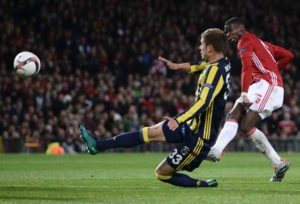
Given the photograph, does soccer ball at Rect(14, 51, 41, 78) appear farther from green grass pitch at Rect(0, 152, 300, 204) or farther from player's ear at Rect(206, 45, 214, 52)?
player's ear at Rect(206, 45, 214, 52)

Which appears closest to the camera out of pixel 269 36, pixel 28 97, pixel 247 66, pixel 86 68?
pixel 247 66

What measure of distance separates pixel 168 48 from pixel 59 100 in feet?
18.5

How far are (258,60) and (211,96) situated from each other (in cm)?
268

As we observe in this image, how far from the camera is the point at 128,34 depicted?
31016 millimetres

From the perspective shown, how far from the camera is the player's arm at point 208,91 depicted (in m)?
10.3

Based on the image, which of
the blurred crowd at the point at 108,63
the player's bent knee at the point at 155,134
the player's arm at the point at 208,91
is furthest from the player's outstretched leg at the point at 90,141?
the blurred crowd at the point at 108,63

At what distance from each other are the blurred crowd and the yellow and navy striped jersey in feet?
50.3

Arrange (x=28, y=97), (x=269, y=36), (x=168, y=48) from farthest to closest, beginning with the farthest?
(x=269, y=36), (x=168, y=48), (x=28, y=97)

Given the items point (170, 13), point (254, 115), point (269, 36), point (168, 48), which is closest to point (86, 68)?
point (168, 48)

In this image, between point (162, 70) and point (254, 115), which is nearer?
point (254, 115)

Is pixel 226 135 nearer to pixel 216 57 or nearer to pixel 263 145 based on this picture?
pixel 263 145

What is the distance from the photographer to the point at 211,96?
34.4 feet

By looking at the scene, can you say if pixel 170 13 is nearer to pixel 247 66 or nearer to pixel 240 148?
pixel 240 148

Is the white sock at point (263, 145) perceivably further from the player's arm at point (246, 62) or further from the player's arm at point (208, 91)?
the player's arm at point (208, 91)
